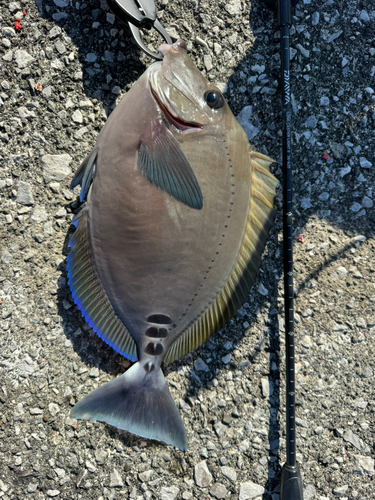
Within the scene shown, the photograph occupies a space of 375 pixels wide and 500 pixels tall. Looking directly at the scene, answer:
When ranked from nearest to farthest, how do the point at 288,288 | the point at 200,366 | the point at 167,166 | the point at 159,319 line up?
the point at 167,166, the point at 159,319, the point at 288,288, the point at 200,366

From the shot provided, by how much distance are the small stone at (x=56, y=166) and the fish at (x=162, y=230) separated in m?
0.15

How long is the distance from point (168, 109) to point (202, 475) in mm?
1498

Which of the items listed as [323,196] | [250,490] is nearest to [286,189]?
[323,196]

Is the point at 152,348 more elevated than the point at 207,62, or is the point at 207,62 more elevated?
the point at 207,62

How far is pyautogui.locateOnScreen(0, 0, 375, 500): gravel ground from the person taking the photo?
5.19 ft

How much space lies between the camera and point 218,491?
62.8 inches

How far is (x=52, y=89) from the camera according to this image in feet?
5.32

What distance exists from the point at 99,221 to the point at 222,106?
2.08ft

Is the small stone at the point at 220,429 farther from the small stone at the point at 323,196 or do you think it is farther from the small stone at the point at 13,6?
the small stone at the point at 13,6

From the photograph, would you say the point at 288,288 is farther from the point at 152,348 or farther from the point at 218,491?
the point at 218,491

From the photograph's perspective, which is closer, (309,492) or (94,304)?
(94,304)

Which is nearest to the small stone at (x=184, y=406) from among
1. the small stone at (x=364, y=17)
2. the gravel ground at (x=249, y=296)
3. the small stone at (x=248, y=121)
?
the gravel ground at (x=249, y=296)

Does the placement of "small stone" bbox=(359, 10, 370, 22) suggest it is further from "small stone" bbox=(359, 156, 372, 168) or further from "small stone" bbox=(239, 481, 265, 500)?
"small stone" bbox=(239, 481, 265, 500)

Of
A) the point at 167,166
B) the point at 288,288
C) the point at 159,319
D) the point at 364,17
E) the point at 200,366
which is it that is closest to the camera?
the point at 167,166
